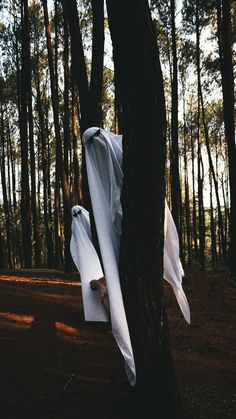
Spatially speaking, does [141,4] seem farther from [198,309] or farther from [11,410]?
[198,309]

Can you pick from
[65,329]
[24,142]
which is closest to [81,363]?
[65,329]

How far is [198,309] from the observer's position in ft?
21.5

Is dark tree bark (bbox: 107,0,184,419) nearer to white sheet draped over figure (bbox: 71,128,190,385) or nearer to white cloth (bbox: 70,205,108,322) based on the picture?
white sheet draped over figure (bbox: 71,128,190,385)

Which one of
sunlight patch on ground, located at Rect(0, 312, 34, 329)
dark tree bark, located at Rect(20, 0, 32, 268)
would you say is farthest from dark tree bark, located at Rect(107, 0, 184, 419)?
dark tree bark, located at Rect(20, 0, 32, 268)

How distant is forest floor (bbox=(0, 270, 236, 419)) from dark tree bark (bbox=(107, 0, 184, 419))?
0.36 meters

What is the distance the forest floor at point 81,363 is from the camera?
9.43ft

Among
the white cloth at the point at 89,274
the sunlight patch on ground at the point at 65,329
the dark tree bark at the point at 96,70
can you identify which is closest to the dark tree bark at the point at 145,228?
the white cloth at the point at 89,274

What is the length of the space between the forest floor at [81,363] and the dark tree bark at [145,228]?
36 cm

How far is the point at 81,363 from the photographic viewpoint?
366 cm

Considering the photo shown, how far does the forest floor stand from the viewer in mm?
2873

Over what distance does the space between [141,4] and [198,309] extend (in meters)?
5.35

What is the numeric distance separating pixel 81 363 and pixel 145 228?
1.89 m

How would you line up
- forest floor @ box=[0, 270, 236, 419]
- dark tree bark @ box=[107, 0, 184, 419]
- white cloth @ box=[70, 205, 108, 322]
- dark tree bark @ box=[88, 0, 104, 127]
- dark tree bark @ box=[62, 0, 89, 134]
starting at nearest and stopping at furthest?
dark tree bark @ box=[107, 0, 184, 419]
forest floor @ box=[0, 270, 236, 419]
white cloth @ box=[70, 205, 108, 322]
dark tree bark @ box=[88, 0, 104, 127]
dark tree bark @ box=[62, 0, 89, 134]

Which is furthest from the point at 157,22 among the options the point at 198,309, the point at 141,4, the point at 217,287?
the point at 141,4
